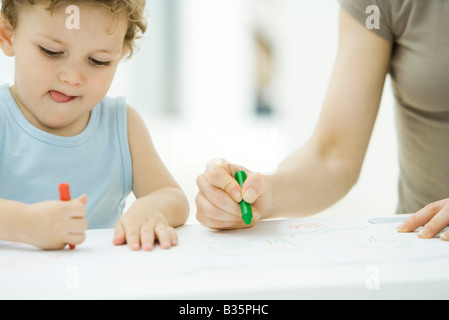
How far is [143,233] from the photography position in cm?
57

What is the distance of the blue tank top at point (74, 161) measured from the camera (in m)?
0.79

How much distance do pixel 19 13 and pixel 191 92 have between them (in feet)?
9.24

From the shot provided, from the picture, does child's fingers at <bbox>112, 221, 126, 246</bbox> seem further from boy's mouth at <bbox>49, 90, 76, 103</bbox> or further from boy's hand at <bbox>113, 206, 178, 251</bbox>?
boy's mouth at <bbox>49, 90, 76, 103</bbox>

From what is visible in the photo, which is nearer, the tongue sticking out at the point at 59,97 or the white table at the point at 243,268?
the white table at the point at 243,268

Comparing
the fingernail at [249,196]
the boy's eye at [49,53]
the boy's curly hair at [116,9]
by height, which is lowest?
the fingernail at [249,196]

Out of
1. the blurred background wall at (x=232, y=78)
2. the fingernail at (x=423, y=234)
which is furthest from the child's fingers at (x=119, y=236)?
the blurred background wall at (x=232, y=78)

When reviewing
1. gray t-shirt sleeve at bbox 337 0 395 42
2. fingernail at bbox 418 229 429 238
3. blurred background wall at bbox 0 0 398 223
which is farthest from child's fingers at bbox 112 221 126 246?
blurred background wall at bbox 0 0 398 223

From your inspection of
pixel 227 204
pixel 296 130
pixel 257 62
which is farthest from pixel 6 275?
pixel 257 62

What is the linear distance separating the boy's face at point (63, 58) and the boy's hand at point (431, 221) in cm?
48

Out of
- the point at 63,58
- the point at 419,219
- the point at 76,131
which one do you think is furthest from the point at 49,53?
the point at 419,219

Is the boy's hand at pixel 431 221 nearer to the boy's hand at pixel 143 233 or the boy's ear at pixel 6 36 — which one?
the boy's hand at pixel 143 233

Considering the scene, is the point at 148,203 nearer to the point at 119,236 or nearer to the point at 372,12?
the point at 119,236

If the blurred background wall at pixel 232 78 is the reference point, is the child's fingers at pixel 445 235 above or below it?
below

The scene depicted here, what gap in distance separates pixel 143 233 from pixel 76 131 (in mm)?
345
